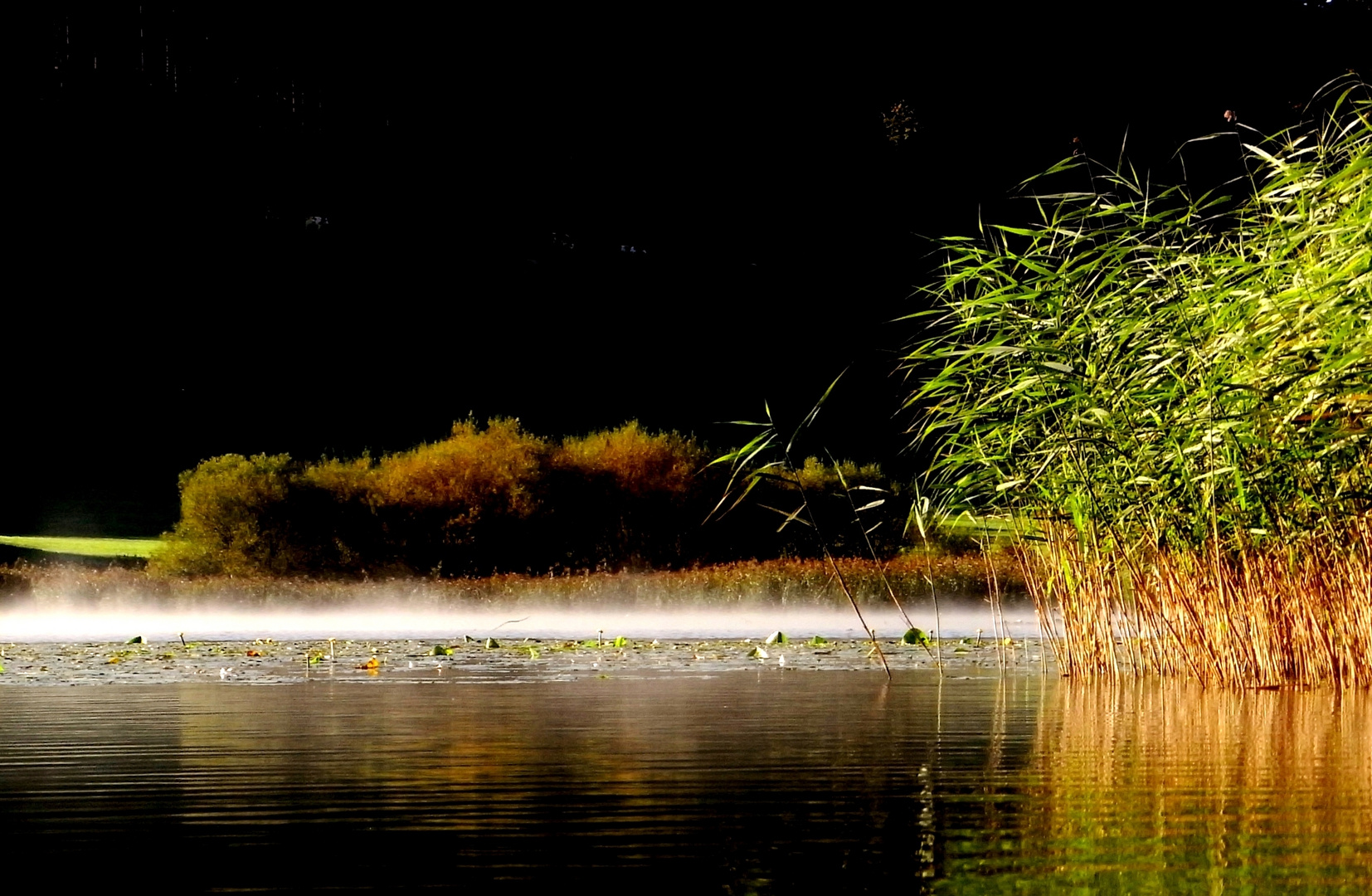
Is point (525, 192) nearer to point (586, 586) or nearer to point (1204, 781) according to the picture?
point (586, 586)

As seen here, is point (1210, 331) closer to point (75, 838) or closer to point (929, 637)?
point (929, 637)

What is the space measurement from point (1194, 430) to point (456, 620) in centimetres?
727

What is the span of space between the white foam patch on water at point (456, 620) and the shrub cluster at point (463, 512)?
964mm

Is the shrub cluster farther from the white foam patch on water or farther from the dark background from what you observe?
the dark background

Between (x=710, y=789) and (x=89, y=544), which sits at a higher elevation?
(x=89, y=544)

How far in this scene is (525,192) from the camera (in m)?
26.1

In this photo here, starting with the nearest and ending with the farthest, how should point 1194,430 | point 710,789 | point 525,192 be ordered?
point 710,789 < point 1194,430 < point 525,192

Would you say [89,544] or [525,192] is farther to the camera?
[525,192]

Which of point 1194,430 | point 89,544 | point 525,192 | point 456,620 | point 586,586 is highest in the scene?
point 525,192

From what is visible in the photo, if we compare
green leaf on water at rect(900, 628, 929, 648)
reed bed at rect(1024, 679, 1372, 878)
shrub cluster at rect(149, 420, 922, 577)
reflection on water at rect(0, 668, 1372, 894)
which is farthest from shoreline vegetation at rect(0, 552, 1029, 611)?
reed bed at rect(1024, 679, 1372, 878)

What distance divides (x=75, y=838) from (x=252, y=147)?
22.4m

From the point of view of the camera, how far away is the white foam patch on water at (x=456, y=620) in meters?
12.8

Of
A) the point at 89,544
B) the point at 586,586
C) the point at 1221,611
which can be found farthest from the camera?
the point at 89,544

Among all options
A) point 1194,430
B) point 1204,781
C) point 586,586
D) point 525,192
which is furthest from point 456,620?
point 525,192
